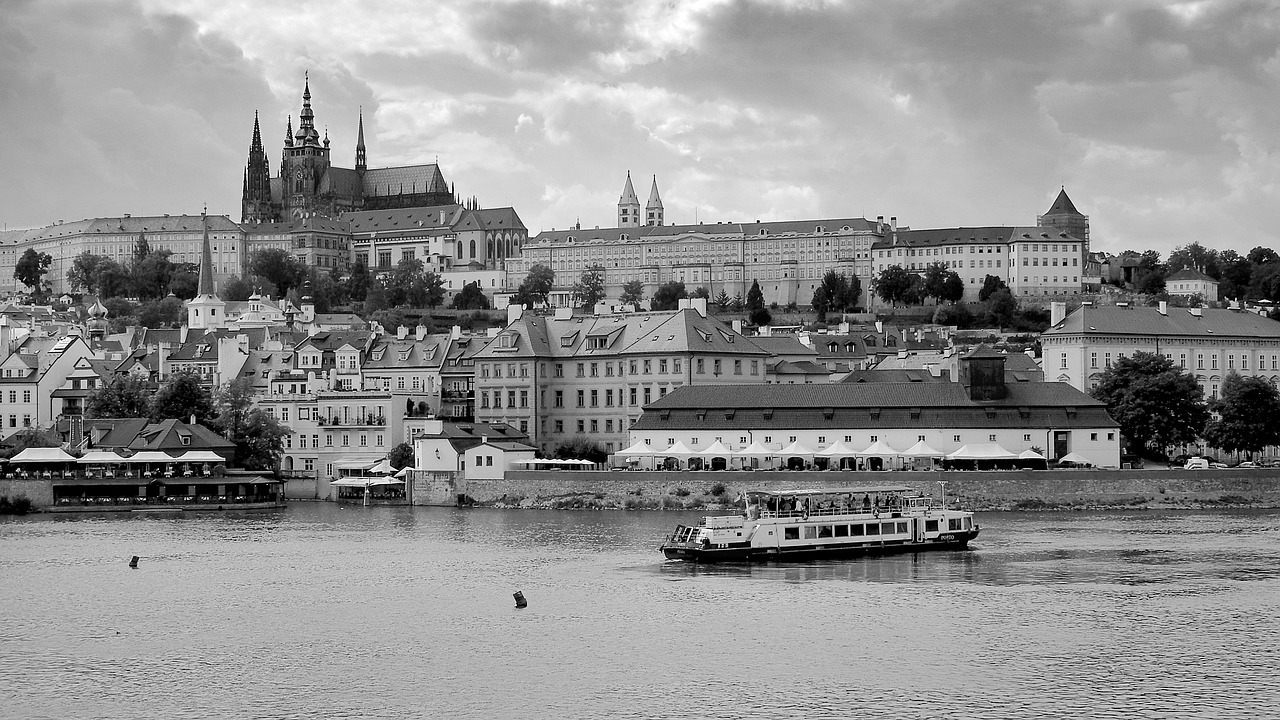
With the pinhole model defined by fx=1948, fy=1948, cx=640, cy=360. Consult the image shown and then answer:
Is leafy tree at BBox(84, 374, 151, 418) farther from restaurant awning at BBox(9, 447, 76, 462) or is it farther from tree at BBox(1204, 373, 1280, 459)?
tree at BBox(1204, 373, 1280, 459)

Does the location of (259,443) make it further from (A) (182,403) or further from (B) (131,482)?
(B) (131,482)

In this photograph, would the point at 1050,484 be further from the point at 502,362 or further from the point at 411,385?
the point at 411,385

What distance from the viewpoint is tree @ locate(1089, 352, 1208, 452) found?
87.1m

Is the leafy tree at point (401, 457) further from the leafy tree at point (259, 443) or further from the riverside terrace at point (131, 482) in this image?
the leafy tree at point (259, 443)

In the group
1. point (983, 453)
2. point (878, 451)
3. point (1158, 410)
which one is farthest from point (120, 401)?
point (1158, 410)

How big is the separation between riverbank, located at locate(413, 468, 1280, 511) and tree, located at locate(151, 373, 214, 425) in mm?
23276

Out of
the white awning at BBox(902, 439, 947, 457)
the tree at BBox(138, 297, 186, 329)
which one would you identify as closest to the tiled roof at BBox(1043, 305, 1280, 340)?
the white awning at BBox(902, 439, 947, 457)

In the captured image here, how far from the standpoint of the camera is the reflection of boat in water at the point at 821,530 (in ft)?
192

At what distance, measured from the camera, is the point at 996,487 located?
75375mm

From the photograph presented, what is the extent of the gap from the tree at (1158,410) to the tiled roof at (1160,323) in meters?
15.5

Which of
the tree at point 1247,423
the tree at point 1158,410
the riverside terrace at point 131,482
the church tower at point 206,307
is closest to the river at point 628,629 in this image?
the riverside terrace at point 131,482

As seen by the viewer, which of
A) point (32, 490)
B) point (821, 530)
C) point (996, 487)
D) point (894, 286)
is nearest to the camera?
point (821, 530)

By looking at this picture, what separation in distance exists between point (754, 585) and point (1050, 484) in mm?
26195

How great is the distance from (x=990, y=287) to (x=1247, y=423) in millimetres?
108824
